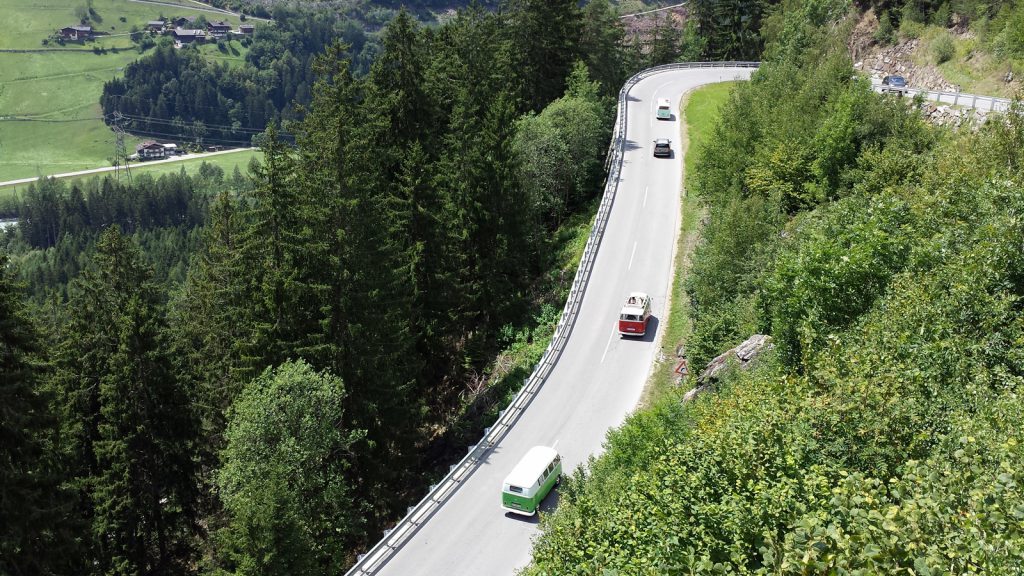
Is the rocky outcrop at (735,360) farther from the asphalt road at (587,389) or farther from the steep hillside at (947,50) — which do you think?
the steep hillside at (947,50)

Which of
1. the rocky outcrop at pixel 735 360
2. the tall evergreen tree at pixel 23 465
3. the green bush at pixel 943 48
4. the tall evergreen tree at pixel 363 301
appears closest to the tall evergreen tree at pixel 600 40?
the green bush at pixel 943 48

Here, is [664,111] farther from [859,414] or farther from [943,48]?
[859,414]

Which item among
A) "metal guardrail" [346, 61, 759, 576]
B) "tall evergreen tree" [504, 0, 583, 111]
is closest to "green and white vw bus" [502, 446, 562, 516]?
"metal guardrail" [346, 61, 759, 576]

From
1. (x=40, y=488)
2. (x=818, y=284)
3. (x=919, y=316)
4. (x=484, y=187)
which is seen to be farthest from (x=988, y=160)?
(x=40, y=488)

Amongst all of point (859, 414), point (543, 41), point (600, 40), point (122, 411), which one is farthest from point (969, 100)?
point (122, 411)

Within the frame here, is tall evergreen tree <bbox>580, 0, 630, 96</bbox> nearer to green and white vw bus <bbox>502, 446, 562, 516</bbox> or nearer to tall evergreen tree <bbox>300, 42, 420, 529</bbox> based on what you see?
tall evergreen tree <bbox>300, 42, 420, 529</bbox>
